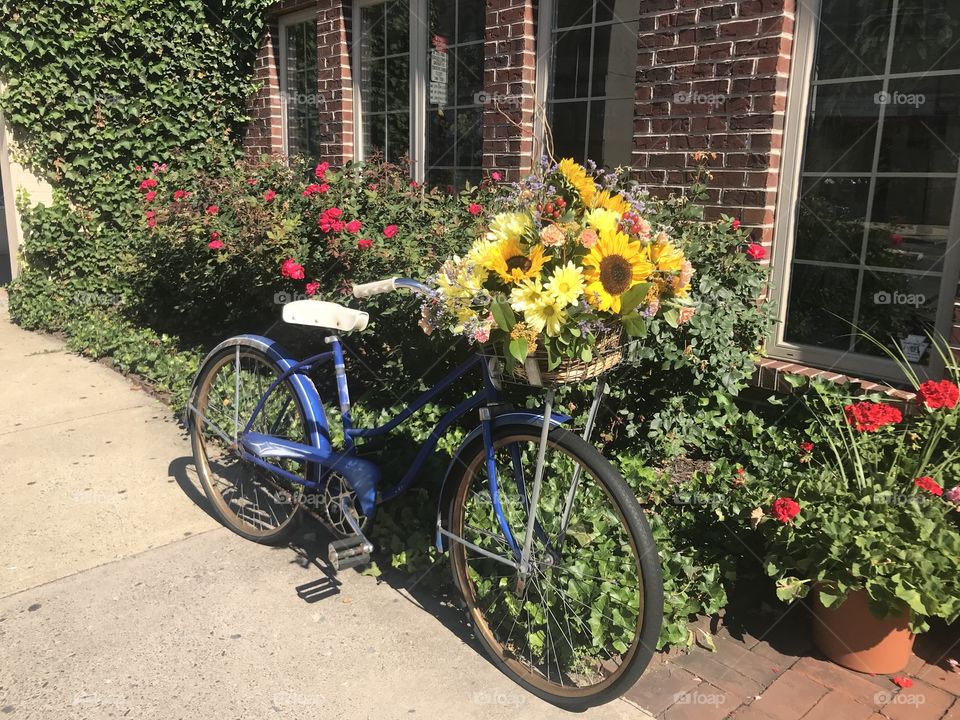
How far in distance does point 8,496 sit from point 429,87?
13.1ft

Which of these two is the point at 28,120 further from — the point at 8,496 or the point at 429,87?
the point at 8,496

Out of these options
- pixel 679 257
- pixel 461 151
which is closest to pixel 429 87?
pixel 461 151

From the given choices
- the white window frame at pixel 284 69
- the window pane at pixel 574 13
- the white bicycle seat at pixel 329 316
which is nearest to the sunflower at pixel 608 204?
the white bicycle seat at pixel 329 316

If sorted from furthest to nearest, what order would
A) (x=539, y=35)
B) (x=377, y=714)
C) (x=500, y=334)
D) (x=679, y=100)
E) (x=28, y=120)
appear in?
1. (x=28, y=120)
2. (x=539, y=35)
3. (x=679, y=100)
4. (x=377, y=714)
5. (x=500, y=334)

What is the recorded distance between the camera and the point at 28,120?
693 centimetres

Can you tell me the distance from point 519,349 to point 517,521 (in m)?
0.89

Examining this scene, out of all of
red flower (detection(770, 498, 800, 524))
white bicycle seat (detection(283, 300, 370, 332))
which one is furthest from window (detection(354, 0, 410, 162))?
red flower (detection(770, 498, 800, 524))

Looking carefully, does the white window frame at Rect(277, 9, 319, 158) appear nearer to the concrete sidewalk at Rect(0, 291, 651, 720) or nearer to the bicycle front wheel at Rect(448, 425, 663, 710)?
the concrete sidewalk at Rect(0, 291, 651, 720)

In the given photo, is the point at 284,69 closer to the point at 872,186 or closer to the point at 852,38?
the point at 852,38

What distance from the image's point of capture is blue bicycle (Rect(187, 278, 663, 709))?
2.31 meters

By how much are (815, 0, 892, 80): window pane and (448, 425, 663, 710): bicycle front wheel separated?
2305 mm

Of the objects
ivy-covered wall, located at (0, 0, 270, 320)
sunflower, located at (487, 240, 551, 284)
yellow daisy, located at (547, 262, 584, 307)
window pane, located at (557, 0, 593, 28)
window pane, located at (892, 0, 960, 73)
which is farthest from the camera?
ivy-covered wall, located at (0, 0, 270, 320)

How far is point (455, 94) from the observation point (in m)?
5.73
